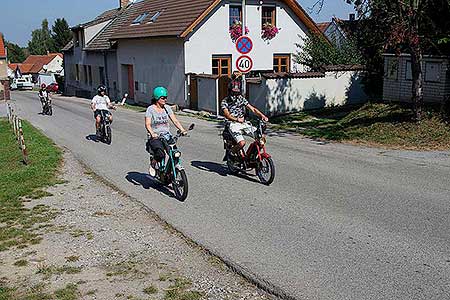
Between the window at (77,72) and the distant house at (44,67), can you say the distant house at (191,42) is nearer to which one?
the window at (77,72)

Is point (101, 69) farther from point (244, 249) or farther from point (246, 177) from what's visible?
point (244, 249)

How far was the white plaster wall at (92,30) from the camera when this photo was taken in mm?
44094

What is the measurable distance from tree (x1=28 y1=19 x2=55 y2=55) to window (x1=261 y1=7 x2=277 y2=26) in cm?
11607

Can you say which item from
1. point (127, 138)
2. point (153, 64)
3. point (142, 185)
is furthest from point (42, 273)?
point (153, 64)

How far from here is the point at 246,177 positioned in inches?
398

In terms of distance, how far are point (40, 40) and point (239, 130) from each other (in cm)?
13723

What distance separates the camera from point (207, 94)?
24594mm

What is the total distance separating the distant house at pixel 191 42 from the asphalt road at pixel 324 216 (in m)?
12.6

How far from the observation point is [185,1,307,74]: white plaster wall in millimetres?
26891

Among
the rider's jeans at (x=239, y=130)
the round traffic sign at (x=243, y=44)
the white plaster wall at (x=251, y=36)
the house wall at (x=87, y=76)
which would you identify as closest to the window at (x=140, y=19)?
the house wall at (x=87, y=76)

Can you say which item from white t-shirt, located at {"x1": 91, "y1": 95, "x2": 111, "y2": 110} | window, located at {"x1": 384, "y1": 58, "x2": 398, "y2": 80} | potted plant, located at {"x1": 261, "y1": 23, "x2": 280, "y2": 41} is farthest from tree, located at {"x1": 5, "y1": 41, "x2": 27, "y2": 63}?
window, located at {"x1": 384, "y1": 58, "x2": 398, "y2": 80}

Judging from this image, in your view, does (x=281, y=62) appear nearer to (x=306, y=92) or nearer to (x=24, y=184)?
(x=306, y=92)

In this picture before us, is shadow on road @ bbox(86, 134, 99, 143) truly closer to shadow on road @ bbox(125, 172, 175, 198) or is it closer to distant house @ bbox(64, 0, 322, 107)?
shadow on road @ bbox(125, 172, 175, 198)

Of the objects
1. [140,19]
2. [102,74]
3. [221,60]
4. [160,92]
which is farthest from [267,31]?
[160,92]
